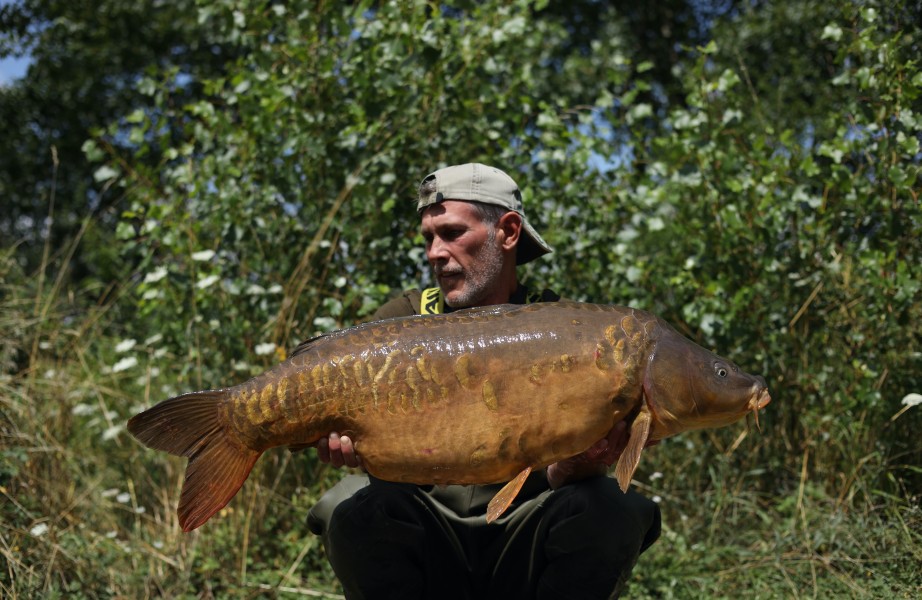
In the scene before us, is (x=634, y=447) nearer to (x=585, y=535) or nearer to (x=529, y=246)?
(x=585, y=535)

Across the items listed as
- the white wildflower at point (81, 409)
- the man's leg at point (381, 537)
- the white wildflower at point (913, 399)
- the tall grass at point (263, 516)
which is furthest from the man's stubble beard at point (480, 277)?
the white wildflower at point (81, 409)

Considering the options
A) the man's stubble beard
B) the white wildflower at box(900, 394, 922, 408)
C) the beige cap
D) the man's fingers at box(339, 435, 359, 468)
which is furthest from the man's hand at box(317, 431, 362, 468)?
the white wildflower at box(900, 394, 922, 408)

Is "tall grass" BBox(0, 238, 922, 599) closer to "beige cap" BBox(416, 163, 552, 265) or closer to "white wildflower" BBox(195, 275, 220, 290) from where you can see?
"white wildflower" BBox(195, 275, 220, 290)

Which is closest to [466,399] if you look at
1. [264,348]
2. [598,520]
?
[598,520]

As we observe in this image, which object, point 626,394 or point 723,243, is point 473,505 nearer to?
point 626,394

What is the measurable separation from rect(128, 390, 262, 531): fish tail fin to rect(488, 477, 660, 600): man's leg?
2.50 feet

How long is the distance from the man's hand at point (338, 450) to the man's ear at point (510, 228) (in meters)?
0.87

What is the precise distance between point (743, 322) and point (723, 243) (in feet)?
1.03

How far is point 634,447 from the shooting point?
86.4 inches

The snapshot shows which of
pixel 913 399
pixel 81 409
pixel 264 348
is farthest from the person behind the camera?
pixel 81 409

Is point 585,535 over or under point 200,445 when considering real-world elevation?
under

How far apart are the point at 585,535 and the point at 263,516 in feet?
5.54

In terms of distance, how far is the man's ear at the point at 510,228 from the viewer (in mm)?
2895

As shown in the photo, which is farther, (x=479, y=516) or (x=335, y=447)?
(x=479, y=516)
